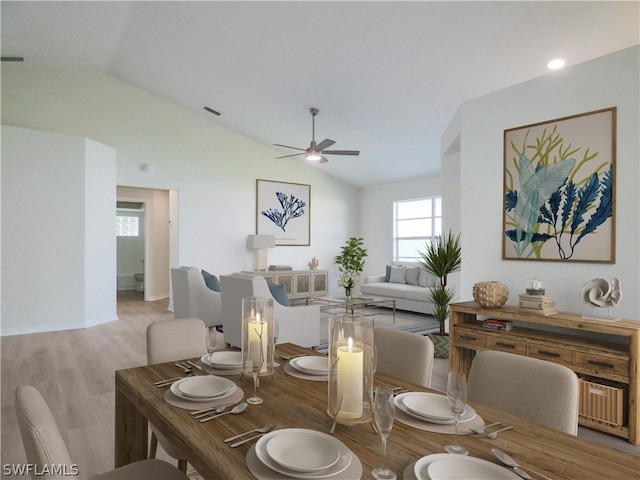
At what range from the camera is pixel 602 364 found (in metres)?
2.54

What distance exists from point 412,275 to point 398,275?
0.29 metres

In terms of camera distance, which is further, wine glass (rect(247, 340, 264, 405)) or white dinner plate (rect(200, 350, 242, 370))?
white dinner plate (rect(200, 350, 242, 370))

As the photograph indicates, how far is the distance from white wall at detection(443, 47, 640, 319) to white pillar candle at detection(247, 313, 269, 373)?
2.61 meters

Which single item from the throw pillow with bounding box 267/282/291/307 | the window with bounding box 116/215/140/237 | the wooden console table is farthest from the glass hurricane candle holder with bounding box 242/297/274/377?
the window with bounding box 116/215/140/237

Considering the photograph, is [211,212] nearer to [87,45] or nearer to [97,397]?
[87,45]

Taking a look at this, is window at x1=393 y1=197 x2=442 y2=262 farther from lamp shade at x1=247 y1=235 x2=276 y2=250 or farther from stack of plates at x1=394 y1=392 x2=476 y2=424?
stack of plates at x1=394 y1=392 x2=476 y2=424

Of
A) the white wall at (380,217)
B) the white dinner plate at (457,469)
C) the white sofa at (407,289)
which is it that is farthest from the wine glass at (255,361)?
the white wall at (380,217)

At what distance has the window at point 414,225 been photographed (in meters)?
8.20

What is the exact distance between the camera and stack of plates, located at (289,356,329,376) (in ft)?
5.20

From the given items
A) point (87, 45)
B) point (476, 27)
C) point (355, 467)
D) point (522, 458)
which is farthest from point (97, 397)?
point (87, 45)

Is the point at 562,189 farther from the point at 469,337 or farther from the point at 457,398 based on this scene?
the point at 457,398

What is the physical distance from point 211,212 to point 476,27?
5.56 metres

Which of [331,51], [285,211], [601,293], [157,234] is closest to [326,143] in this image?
[331,51]

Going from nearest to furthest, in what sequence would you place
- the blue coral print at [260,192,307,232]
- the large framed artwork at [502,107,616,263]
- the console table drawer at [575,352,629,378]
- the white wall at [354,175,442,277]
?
the console table drawer at [575,352,629,378] → the large framed artwork at [502,107,616,263] → the blue coral print at [260,192,307,232] → the white wall at [354,175,442,277]
